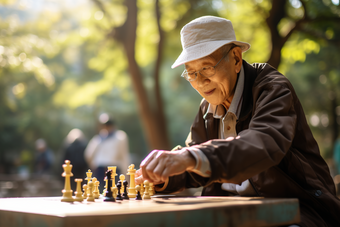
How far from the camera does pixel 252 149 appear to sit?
178cm

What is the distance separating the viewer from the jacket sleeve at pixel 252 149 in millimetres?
1756

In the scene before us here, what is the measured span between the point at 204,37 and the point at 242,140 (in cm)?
94

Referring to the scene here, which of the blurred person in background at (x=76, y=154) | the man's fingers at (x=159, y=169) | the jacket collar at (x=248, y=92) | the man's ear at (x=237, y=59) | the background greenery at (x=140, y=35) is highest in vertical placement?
the background greenery at (x=140, y=35)

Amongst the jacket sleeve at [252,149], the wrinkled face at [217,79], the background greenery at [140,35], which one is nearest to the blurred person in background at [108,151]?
the background greenery at [140,35]

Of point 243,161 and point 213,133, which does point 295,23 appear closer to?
point 213,133

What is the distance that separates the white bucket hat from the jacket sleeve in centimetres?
66

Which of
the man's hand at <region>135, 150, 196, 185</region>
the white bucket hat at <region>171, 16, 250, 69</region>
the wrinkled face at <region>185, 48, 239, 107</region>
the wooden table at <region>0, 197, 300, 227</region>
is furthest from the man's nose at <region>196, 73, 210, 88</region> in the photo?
the wooden table at <region>0, 197, 300, 227</region>

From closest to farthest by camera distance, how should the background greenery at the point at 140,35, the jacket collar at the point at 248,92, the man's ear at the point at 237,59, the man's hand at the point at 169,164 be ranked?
the man's hand at the point at 169,164
the jacket collar at the point at 248,92
the man's ear at the point at 237,59
the background greenery at the point at 140,35

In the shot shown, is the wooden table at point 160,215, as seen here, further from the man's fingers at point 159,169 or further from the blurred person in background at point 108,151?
the blurred person in background at point 108,151

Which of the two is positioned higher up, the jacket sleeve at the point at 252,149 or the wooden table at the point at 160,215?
the jacket sleeve at the point at 252,149

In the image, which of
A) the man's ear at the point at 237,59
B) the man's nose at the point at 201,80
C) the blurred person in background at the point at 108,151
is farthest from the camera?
the blurred person in background at the point at 108,151

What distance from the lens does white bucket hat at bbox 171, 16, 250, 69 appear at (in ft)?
7.95

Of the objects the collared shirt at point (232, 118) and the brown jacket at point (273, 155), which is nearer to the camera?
the brown jacket at point (273, 155)

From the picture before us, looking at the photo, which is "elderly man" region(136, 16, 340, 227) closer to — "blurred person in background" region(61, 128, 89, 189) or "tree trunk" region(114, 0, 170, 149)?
"tree trunk" region(114, 0, 170, 149)
